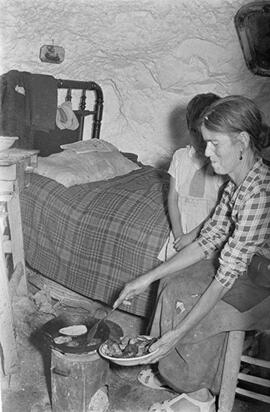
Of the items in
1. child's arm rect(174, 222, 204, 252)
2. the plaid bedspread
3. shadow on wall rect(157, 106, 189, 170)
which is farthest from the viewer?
shadow on wall rect(157, 106, 189, 170)

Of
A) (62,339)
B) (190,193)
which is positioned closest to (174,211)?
(190,193)

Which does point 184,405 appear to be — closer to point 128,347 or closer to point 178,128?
point 128,347

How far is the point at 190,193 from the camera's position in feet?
5.79

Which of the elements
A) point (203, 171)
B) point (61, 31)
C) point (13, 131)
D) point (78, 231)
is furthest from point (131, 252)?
point (61, 31)

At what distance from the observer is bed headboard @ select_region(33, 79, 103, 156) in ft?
8.25

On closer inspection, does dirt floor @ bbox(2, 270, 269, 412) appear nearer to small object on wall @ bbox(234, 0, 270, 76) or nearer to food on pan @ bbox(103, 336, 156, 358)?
food on pan @ bbox(103, 336, 156, 358)

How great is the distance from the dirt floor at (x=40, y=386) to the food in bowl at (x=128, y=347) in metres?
0.18

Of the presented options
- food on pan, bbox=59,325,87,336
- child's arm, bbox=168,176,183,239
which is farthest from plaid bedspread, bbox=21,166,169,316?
food on pan, bbox=59,325,87,336

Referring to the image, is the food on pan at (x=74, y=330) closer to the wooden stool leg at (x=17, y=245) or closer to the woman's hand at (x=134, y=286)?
the woman's hand at (x=134, y=286)

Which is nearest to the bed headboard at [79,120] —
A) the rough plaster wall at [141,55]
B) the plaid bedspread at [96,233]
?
the rough plaster wall at [141,55]

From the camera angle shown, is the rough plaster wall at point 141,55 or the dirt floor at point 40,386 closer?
the dirt floor at point 40,386

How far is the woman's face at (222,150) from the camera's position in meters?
1.26

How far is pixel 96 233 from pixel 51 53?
112cm

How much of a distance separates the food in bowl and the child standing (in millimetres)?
416
